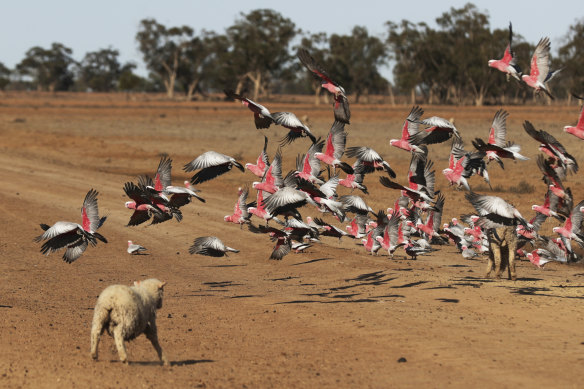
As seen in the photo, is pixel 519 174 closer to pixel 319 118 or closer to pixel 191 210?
pixel 191 210

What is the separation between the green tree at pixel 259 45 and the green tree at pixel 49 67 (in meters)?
47.7


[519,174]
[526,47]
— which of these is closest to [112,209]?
[519,174]

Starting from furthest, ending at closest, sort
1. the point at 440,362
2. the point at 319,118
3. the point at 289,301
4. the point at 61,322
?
the point at 319,118
the point at 289,301
the point at 61,322
the point at 440,362

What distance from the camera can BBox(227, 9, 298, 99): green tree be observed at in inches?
4215

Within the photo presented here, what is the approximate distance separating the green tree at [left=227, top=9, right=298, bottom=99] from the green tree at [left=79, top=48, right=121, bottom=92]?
45.3 m

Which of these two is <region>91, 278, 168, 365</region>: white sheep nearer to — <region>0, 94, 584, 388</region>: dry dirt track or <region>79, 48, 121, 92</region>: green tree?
<region>0, 94, 584, 388</region>: dry dirt track

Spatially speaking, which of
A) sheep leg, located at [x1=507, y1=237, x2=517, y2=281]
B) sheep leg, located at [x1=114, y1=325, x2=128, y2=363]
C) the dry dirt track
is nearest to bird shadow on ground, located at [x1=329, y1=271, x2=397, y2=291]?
the dry dirt track

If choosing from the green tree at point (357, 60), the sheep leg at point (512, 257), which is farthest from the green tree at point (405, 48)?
the sheep leg at point (512, 257)

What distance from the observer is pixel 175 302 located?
14789 millimetres

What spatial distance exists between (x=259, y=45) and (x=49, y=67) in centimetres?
5480

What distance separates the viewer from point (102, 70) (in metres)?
158

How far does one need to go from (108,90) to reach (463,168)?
141m

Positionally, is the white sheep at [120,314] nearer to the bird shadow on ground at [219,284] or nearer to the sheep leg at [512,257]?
the bird shadow on ground at [219,284]

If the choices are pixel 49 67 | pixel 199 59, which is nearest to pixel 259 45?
pixel 199 59
